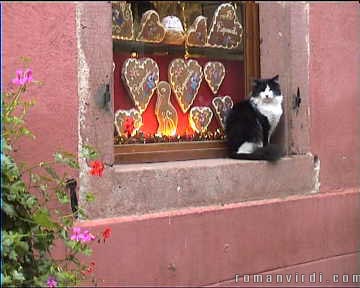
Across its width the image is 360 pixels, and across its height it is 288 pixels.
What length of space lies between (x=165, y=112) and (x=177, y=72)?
33cm

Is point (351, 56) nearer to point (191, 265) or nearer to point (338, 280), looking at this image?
point (338, 280)

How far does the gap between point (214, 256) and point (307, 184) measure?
1244 millimetres

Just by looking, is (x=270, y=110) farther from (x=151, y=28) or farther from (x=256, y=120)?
(x=151, y=28)

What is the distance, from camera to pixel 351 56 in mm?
6223

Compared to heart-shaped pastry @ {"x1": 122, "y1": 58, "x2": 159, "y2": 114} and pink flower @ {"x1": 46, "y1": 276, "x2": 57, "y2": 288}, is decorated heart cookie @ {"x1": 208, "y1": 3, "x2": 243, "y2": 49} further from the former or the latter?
pink flower @ {"x1": 46, "y1": 276, "x2": 57, "y2": 288}

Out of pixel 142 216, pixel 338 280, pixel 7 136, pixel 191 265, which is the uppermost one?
pixel 7 136

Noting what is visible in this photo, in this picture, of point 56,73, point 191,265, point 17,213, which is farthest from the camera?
point 191,265

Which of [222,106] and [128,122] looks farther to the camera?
[222,106]

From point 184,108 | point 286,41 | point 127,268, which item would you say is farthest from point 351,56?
point 127,268

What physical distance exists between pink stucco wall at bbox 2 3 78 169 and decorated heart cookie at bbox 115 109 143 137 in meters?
0.79

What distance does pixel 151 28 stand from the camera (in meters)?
5.32

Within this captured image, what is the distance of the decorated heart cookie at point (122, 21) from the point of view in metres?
5.00

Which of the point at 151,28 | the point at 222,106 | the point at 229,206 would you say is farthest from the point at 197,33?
the point at 229,206

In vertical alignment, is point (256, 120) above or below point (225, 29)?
below
